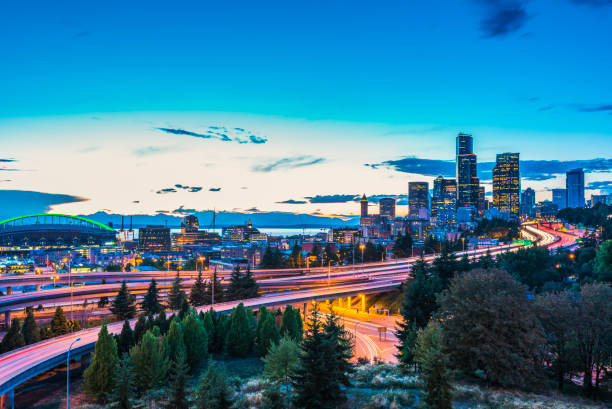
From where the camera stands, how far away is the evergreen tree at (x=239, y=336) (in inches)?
1735

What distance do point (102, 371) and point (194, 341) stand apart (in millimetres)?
9975

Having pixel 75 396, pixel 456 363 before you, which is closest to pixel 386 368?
→ pixel 456 363

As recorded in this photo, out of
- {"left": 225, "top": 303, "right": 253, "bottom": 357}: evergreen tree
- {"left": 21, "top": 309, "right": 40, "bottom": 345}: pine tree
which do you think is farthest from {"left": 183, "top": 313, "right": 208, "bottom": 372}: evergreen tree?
{"left": 21, "top": 309, "right": 40, "bottom": 345}: pine tree

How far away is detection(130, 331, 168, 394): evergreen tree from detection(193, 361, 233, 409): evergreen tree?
15475 millimetres

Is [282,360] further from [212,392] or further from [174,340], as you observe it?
[174,340]

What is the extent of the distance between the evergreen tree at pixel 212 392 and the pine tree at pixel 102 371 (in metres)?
16.3

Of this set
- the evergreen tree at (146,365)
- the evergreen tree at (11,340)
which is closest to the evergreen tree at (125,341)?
the evergreen tree at (146,365)

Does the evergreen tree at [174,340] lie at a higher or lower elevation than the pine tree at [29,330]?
higher

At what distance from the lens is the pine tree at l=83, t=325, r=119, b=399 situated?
30484 millimetres

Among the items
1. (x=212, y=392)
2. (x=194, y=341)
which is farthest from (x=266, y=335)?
(x=212, y=392)

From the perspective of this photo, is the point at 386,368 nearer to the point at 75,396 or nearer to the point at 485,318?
the point at 485,318

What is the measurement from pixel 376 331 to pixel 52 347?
38.1 meters

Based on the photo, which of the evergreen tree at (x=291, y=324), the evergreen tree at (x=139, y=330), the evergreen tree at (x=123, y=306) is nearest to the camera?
the evergreen tree at (x=139, y=330)

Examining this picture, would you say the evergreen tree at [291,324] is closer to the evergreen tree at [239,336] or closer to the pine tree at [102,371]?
the evergreen tree at [239,336]
